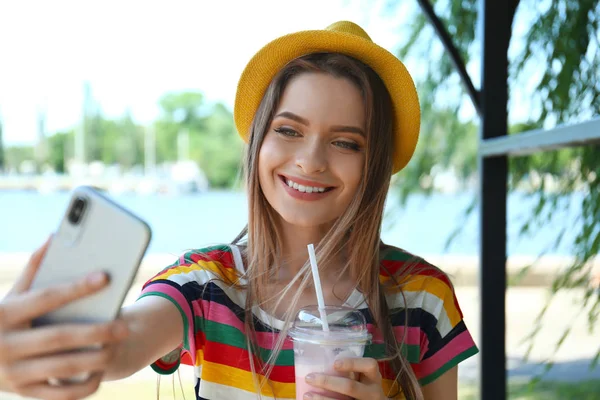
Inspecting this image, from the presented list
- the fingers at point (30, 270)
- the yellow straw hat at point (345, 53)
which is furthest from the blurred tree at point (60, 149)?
the fingers at point (30, 270)

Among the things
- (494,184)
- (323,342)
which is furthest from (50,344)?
(494,184)

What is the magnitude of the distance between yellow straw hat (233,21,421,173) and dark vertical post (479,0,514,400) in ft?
1.76

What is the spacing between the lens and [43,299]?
2.19 feet

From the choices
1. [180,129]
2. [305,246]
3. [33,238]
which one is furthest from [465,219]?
[180,129]

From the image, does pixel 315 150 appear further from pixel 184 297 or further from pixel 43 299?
pixel 43 299

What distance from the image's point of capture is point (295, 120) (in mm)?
1316

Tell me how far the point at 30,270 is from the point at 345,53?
854 millimetres

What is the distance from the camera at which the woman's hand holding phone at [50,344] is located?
0.67m

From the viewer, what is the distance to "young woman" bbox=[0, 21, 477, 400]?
1266 millimetres

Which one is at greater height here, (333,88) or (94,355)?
(333,88)

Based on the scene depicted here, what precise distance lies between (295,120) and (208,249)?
1.07ft

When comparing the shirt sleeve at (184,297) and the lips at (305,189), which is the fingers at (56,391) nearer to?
the shirt sleeve at (184,297)

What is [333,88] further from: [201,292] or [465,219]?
[465,219]

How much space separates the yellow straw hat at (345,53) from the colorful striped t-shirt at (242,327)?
1.01ft
